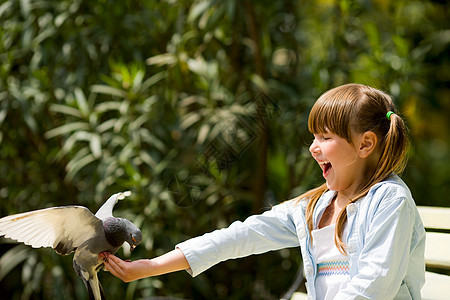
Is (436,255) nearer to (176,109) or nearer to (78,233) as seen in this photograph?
(78,233)

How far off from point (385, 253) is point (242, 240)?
32 centimetres

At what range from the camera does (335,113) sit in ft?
3.64

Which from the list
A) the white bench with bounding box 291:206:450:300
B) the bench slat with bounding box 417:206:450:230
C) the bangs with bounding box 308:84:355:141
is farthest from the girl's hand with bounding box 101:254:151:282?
the bench slat with bounding box 417:206:450:230

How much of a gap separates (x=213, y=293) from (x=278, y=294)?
299mm

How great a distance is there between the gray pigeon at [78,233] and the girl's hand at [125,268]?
0.03 meters

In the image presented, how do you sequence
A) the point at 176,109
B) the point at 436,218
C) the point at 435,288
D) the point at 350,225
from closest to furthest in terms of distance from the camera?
the point at 350,225, the point at 435,288, the point at 436,218, the point at 176,109

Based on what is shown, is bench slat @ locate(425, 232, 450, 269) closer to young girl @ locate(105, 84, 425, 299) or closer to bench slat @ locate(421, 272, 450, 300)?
bench slat @ locate(421, 272, 450, 300)

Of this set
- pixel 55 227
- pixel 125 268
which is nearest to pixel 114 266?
pixel 125 268

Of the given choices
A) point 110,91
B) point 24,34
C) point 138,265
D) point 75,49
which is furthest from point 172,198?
point 138,265

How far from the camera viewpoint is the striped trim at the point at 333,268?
1.12 m

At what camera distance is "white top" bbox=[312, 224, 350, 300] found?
1116 millimetres

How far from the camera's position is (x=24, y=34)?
8.86 feet

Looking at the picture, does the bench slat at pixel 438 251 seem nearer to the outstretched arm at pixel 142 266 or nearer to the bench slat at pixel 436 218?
the bench slat at pixel 436 218

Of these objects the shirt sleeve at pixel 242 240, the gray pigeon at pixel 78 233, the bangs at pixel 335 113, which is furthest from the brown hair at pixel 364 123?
the gray pigeon at pixel 78 233
